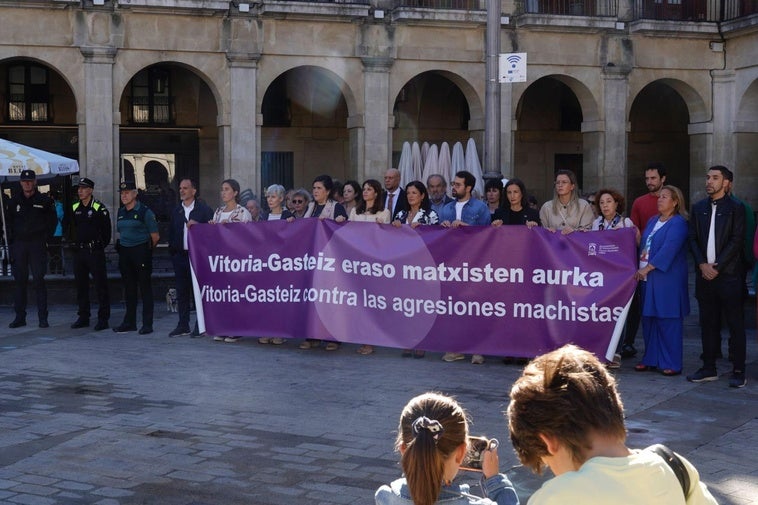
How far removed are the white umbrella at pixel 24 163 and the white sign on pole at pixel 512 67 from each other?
7153mm

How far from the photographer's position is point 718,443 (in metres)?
8.07

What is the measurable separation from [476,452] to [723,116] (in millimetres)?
26073

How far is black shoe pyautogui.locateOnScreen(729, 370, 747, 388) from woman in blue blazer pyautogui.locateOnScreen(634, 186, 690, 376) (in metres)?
0.59

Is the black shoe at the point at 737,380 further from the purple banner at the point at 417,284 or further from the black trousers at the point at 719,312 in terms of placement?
the purple banner at the point at 417,284

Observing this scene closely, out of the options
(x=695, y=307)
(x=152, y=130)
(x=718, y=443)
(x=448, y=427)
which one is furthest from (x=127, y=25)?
(x=448, y=427)

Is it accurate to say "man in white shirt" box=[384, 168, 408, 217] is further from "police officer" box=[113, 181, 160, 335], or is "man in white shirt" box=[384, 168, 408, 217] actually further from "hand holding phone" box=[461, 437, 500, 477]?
"hand holding phone" box=[461, 437, 500, 477]

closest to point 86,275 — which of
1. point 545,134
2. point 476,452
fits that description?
point 476,452

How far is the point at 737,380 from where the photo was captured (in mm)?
10266

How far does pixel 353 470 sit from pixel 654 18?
22489 millimetres

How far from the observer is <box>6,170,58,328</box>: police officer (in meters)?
14.8

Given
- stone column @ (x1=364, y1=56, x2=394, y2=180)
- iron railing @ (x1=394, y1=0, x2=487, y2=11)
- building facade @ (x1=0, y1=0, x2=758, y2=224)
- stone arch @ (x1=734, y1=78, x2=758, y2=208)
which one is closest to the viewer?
building facade @ (x1=0, y1=0, x2=758, y2=224)

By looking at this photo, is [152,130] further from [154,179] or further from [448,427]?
[448,427]

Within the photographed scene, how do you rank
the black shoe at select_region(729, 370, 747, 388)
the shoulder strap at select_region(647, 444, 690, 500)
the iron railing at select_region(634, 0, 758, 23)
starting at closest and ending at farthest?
the shoulder strap at select_region(647, 444, 690, 500), the black shoe at select_region(729, 370, 747, 388), the iron railing at select_region(634, 0, 758, 23)

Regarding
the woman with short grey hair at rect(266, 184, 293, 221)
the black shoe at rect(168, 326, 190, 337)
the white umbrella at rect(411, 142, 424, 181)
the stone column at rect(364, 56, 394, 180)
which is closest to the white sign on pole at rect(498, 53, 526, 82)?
the woman with short grey hair at rect(266, 184, 293, 221)
